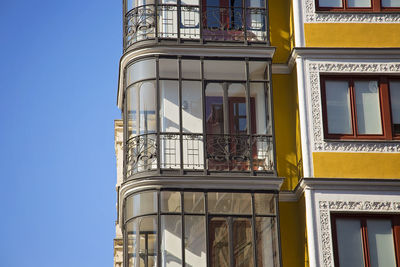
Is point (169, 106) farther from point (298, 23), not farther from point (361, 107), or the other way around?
point (361, 107)

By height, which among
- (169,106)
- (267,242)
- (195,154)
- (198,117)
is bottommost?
(267,242)

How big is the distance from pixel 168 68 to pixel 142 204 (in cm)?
405

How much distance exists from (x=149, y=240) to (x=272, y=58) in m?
6.56

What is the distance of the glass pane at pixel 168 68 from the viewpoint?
84.8 ft

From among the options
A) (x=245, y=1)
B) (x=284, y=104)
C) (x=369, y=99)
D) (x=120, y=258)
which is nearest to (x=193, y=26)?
(x=245, y=1)

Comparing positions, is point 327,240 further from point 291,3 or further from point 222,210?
point 291,3

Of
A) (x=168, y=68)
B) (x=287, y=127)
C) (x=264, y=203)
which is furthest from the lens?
(x=287, y=127)

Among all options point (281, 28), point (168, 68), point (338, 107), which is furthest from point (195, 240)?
point (281, 28)

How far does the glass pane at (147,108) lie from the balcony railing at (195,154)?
10.6 inches

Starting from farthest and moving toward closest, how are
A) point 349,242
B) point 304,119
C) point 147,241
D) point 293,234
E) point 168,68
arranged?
1. point 168,68
2. point 304,119
3. point 293,234
4. point 349,242
5. point 147,241

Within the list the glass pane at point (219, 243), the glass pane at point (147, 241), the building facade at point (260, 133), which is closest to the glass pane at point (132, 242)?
the building facade at point (260, 133)

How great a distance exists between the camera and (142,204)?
24641 mm

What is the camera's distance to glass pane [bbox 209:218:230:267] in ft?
79.3

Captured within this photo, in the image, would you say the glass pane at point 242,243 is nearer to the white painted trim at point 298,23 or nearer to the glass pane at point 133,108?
the glass pane at point 133,108
